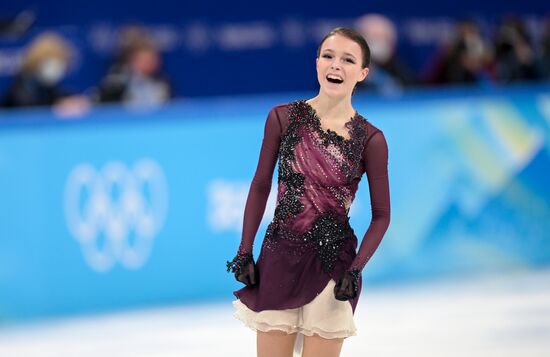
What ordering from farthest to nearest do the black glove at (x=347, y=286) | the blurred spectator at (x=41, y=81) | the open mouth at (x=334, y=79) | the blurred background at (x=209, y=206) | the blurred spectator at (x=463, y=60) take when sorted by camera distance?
the blurred spectator at (x=463, y=60)
the blurred spectator at (x=41, y=81)
the blurred background at (x=209, y=206)
the open mouth at (x=334, y=79)
the black glove at (x=347, y=286)

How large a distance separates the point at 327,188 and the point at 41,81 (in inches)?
204

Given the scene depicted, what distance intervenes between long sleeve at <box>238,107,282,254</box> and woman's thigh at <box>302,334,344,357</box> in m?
0.39

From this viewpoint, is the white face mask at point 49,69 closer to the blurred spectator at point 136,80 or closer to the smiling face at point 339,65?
the blurred spectator at point 136,80

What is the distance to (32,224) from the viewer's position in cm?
770

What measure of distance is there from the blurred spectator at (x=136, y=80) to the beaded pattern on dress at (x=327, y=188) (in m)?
5.32

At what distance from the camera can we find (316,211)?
4.18 metres

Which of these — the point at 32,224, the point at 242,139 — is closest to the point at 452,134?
the point at 242,139

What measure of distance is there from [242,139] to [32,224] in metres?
1.68

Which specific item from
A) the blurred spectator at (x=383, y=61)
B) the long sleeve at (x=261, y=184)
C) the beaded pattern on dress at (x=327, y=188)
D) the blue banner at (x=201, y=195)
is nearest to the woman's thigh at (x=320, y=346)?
the beaded pattern on dress at (x=327, y=188)

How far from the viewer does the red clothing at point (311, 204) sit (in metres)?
4.16

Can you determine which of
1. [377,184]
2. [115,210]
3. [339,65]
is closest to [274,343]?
[377,184]

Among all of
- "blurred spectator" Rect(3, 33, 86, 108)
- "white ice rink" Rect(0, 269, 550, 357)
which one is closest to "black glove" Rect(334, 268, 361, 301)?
"white ice rink" Rect(0, 269, 550, 357)

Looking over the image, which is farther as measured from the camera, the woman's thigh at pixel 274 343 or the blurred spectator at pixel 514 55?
the blurred spectator at pixel 514 55

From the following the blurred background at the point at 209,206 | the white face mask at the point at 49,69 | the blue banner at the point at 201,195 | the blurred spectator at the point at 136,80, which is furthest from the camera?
the blurred spectator at the point at 136,80
